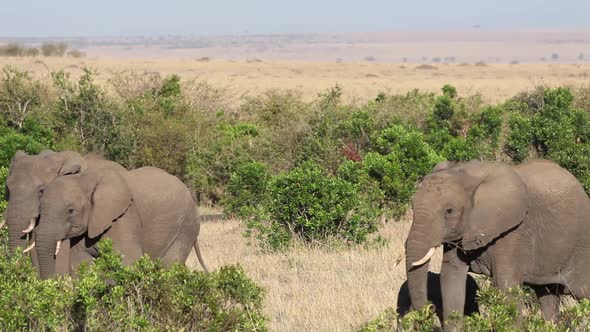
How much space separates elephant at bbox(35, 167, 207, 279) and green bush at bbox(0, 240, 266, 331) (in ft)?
3.39

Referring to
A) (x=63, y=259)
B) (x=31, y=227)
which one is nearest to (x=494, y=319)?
(x=63, y=259)

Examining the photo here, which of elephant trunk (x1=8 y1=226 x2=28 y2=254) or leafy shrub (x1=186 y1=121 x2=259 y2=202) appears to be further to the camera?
leafy shrub (x1=186 y1=121 x2=259 y2=202)

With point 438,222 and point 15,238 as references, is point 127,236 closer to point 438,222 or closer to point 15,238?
point 15,238

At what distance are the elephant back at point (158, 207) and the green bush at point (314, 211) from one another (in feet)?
10.8

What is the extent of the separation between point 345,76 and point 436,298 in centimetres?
7415

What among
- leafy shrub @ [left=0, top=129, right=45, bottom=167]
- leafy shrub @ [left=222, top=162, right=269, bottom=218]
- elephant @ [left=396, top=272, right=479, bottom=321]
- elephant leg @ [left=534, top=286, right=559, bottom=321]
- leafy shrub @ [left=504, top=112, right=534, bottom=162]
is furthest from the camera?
leafy shrub @ [left=222, top=162, right=269, bottom=218]

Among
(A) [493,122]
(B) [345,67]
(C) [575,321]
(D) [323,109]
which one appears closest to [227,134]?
(D) [323,109]

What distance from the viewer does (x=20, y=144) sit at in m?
17.6

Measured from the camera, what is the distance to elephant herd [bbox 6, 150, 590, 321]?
873 cm

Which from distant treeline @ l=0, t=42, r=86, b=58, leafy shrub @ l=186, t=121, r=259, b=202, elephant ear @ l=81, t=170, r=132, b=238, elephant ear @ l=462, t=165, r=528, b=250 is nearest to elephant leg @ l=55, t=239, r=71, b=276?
elephant ear @ l=81, t=170, r=132, b=238

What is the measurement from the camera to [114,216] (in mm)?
10328

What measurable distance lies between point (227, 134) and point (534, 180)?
607 inches

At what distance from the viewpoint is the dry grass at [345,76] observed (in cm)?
6331

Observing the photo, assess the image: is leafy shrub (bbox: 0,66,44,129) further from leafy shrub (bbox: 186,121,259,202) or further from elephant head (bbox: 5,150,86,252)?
elephant head (bbox: 5,150,86,252)
